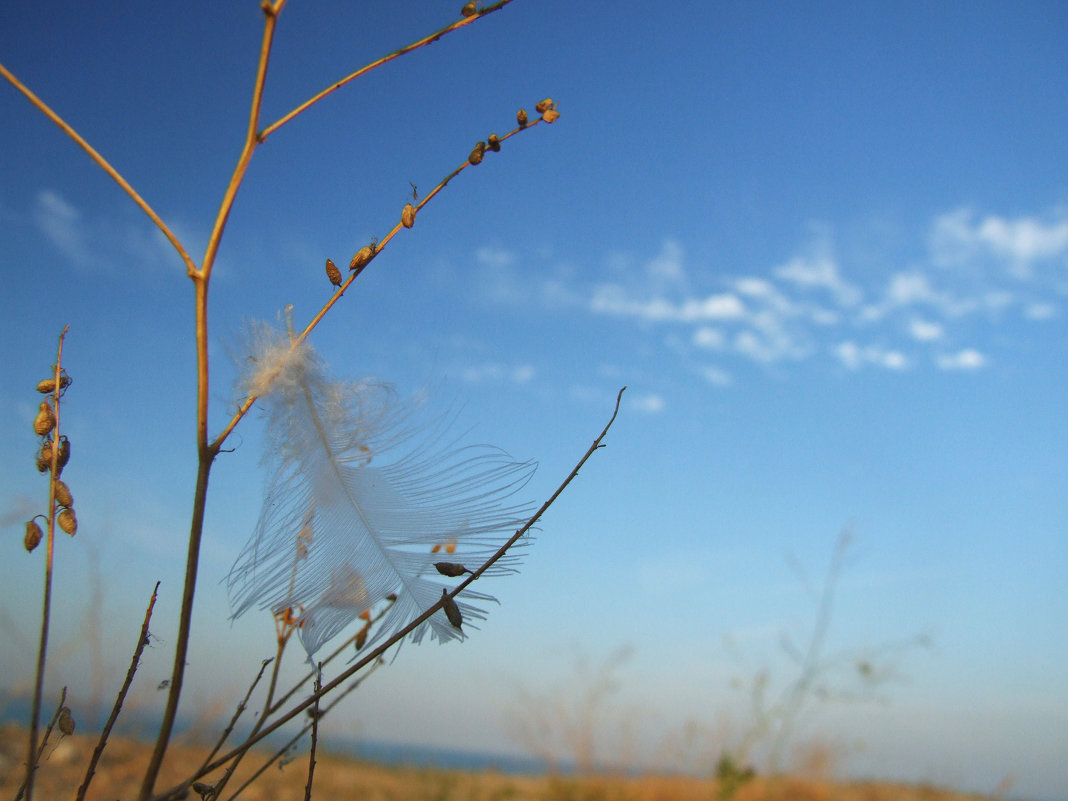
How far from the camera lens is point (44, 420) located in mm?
561

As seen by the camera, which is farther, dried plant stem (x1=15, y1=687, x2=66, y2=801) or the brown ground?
the brown ground

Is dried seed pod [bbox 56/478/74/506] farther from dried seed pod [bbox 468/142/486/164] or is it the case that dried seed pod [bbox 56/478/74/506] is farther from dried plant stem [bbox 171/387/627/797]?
dried seed pod [bbox 468/142/486/164]

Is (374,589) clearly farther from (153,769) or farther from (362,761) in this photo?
Answer: (362,761)

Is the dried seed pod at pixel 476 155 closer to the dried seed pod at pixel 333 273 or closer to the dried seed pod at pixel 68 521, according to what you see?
the dried seed pod at pixel 333 273

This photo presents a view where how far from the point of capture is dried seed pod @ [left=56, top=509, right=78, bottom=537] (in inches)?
21.6

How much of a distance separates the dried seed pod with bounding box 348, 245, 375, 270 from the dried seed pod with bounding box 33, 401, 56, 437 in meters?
0.26

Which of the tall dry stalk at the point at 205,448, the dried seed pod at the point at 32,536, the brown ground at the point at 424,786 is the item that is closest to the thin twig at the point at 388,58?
the tall dry stalk at the point at 205,448

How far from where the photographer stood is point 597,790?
328 centimetres

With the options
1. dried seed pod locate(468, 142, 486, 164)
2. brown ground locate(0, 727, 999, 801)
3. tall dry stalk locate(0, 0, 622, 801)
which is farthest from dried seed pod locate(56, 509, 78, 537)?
brown ground locate(0, 727, 999, 801)

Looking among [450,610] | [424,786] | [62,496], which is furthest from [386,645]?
[424,786]

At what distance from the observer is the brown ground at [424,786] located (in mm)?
3215

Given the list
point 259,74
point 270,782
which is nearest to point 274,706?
point 259,74

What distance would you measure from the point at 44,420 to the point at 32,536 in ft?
0.29

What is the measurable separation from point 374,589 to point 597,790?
3139mm
